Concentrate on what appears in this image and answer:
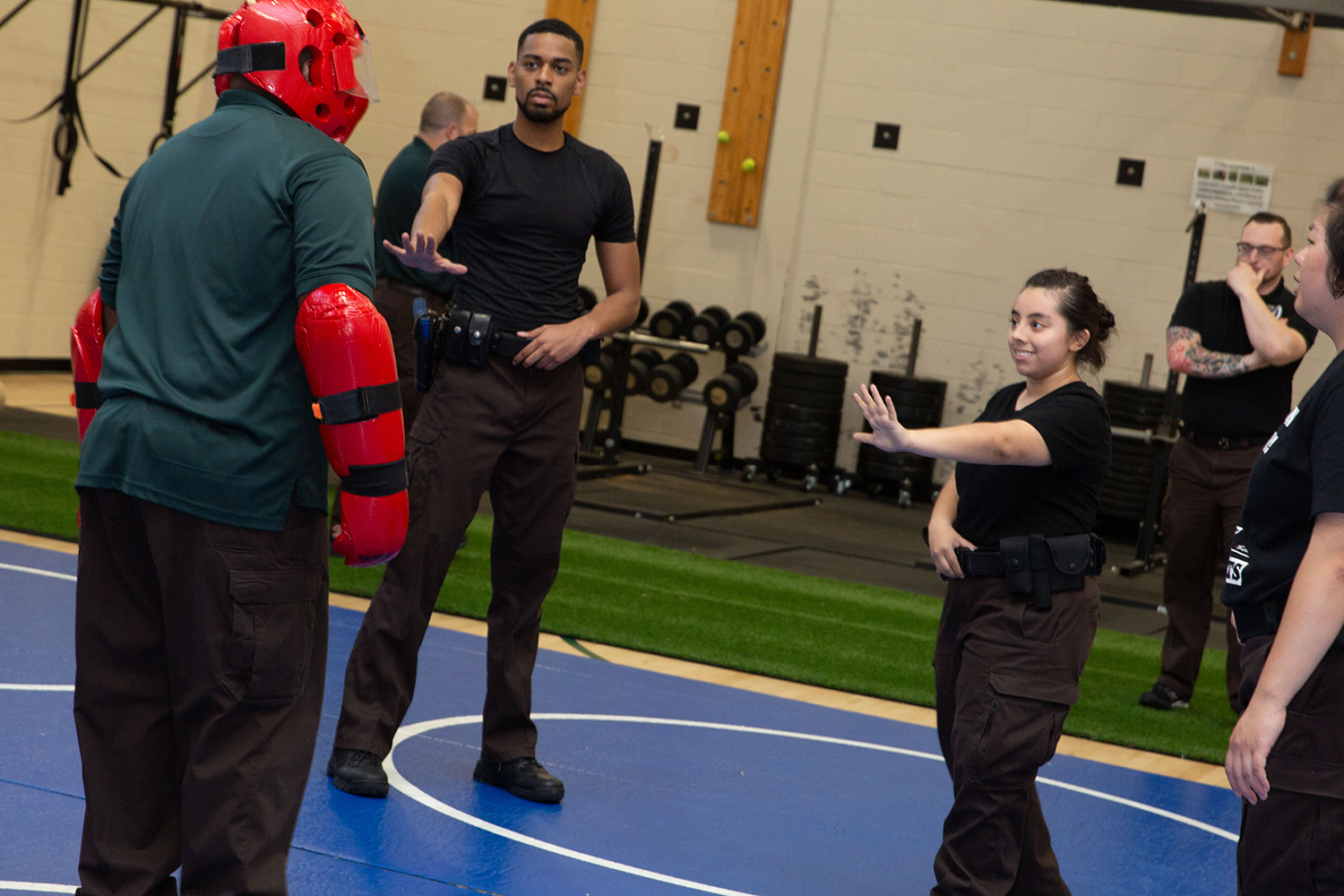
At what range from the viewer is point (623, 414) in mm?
10883

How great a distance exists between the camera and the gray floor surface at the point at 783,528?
7711mm

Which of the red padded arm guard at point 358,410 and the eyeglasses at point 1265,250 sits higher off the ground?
the eyeglasses at point 1265,250

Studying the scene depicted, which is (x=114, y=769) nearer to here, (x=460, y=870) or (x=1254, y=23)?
(x=460, y=870)

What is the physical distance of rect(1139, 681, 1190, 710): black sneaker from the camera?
5.38m

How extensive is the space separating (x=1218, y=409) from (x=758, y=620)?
215cm

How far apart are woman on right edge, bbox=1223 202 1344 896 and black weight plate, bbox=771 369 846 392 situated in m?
8.53

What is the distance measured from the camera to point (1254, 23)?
10.1m

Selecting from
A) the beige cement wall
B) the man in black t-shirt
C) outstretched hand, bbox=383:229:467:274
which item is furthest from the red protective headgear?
the beige cement wall

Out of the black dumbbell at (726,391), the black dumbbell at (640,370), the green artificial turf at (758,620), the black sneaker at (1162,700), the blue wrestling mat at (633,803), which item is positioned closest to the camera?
the blue wrestling mat at (633,803)

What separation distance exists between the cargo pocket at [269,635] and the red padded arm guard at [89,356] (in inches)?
22.4

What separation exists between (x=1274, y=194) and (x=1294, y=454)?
8883mm

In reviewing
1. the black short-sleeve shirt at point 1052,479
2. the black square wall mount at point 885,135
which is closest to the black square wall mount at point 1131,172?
the black square wall mount at point 885,135

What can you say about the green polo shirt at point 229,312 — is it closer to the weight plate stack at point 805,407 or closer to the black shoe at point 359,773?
the black shoe at point 359,773

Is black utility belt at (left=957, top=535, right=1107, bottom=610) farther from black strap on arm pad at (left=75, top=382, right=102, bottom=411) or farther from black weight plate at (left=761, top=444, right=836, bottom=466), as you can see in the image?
black weight plate at (left=761, top=444, right=836, bottom=466)
